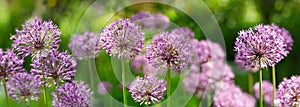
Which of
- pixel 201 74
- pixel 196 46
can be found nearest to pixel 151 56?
pixel 196 46

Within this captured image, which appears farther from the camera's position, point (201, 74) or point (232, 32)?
point (232, 32)

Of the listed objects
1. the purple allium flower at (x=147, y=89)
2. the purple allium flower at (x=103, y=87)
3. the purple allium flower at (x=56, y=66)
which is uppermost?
the purple allium flower at (x=56, y=66)

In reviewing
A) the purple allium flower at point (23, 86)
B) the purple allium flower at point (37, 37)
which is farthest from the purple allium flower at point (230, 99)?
the purple allium flower at point (37, 37)

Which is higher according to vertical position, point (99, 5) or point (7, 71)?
point (99, 5)

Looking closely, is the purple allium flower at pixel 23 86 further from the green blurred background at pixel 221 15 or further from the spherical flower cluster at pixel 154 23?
the green blurred background at pixel 221 15

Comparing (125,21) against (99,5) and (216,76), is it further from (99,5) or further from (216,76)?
(99,5)

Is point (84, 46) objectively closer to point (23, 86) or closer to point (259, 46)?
point (23, 86)
